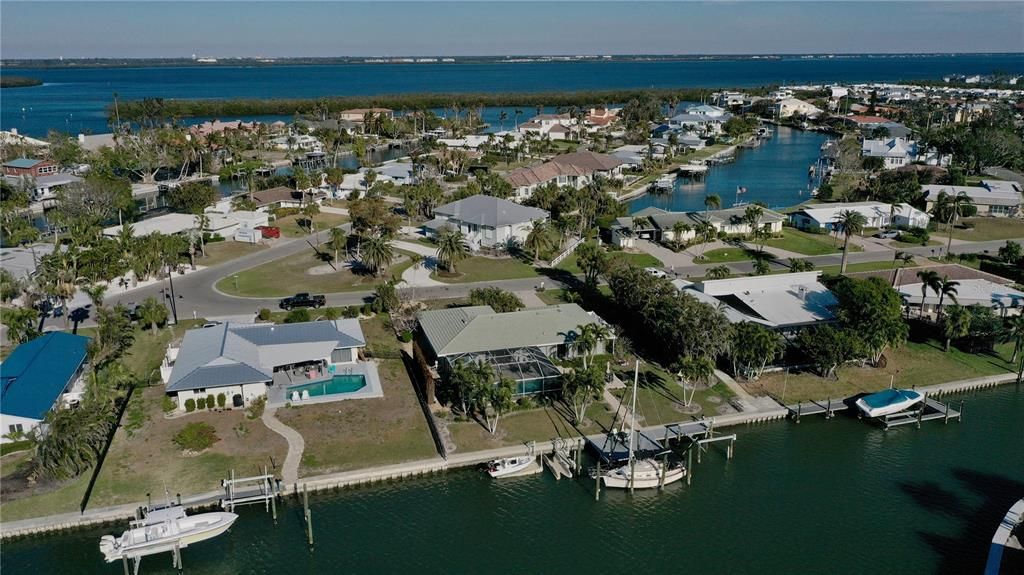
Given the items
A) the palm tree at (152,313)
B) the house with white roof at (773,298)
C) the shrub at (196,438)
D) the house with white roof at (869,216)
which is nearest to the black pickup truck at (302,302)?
the palm tree at (152,313)

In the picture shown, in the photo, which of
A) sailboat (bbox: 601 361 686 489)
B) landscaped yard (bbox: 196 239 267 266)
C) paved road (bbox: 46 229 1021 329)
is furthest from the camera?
landscaped yard (bbox: 196 239 267 266)

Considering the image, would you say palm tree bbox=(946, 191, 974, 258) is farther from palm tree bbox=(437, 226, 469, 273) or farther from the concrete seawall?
palm tree bbox=(437, 226, 469, 273)

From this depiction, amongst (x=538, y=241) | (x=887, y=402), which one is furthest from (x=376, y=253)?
(x=887, y=402)

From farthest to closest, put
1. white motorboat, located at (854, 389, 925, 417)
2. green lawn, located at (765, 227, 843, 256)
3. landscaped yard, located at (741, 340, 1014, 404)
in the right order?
green lawn, located at (765, 227, 843, 256), landscaped yard, located at (741, 340, 1014, 404), white motorboat, located at (854, 389, 925, 417)

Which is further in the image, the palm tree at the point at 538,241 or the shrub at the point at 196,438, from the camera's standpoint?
the palm tree at the point at 538,241

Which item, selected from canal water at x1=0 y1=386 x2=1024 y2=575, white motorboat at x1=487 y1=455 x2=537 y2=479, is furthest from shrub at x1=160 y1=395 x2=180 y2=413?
white motorboat at x1=487 y1=455 x2=537 y2=479

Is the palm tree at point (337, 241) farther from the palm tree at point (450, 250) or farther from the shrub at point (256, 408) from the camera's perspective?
the shrub at point (256, 408)
